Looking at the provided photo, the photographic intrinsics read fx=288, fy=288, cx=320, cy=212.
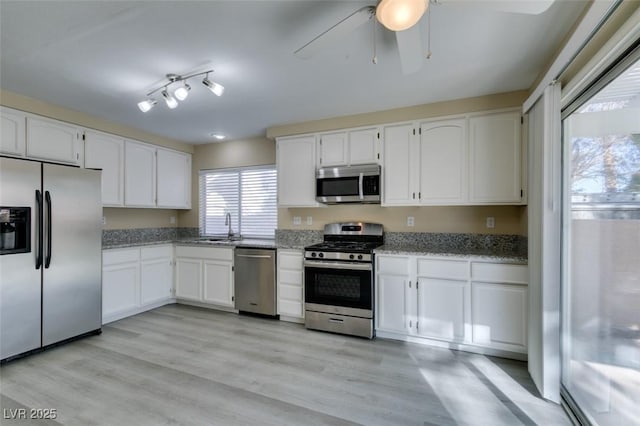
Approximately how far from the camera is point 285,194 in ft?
12.8

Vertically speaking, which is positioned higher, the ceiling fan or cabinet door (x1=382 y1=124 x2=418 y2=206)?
the ceiling fan

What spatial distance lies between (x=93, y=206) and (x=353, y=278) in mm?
3008

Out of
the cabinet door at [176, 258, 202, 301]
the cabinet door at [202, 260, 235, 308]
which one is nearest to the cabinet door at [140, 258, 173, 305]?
the cabinet door at [176, 258, 202, 301]

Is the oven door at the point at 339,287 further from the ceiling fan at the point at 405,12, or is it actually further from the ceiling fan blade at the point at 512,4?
the ceiling fan blade at the point at 512,4

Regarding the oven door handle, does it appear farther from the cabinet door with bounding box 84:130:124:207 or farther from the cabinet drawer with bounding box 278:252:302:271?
the cabinet door with bounding box 84:130:124:207

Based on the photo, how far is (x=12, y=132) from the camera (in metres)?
2.81

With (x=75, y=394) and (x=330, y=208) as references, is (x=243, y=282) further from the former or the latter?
(x=75, y=394)

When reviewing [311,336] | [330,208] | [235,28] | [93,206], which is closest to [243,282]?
[311,336]

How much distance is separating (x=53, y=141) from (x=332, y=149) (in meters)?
3.10

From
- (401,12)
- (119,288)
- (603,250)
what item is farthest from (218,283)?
(603,250)

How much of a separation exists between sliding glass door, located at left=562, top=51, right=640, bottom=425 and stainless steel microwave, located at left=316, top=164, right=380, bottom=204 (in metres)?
1.71

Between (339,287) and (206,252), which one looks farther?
(206,252)

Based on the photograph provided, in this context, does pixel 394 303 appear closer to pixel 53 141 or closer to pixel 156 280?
pixel 156 280

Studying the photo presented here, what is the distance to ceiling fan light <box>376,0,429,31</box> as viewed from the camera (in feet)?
4.17
